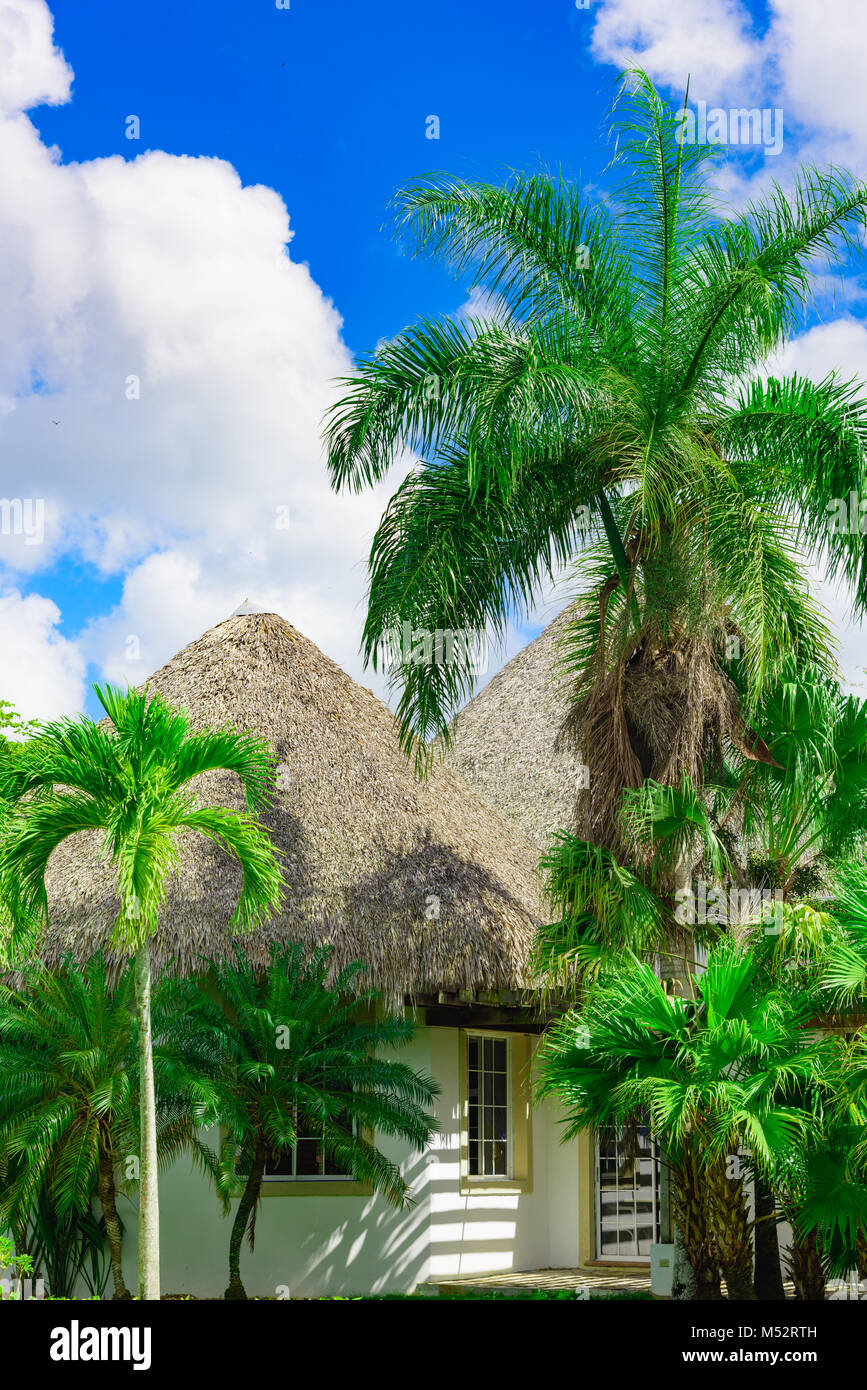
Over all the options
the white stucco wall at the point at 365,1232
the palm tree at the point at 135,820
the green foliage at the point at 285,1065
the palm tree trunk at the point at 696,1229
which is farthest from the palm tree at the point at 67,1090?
the palm tree trunk at the point at 696,1229

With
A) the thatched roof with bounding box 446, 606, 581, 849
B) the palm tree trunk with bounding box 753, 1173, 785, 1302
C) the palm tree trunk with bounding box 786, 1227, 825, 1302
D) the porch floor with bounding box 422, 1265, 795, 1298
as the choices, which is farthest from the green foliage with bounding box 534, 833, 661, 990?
the thatched roof with bounding box 446, 606, 581, 849

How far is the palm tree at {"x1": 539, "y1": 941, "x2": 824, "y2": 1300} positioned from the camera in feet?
24.4

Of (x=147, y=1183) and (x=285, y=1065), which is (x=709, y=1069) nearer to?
(x=147, y=1183)

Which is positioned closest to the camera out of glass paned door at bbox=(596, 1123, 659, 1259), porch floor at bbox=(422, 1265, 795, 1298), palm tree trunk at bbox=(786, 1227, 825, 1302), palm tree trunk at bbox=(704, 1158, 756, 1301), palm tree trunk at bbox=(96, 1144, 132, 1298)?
palm tree trunk at bbox=(786, 1227, 825, 1302)

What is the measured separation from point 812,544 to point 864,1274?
5464 mm

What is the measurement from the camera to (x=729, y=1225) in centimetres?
895

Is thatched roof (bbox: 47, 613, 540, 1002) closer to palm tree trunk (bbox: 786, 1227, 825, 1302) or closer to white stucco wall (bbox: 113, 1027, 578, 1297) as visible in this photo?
white stucco wall (bbox: 113, 1027, 578, 1297)

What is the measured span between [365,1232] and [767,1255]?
4.05 m

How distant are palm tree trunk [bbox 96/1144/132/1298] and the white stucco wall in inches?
40.3

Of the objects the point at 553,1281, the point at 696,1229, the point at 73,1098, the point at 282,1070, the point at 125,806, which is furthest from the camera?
the point at 553,1281

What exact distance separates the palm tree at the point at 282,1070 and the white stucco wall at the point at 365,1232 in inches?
17.9

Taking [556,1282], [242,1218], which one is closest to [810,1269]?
[556,1282]

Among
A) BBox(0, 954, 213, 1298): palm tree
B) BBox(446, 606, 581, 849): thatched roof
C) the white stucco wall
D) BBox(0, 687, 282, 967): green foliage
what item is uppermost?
BBox(446, 606, 581, 849): thatched roof

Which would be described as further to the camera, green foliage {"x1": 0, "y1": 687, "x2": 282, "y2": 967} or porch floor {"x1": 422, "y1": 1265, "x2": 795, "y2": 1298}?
porch floor {"x1": 422, "y1": 1265, "x2": 795, "y2": 1298}
